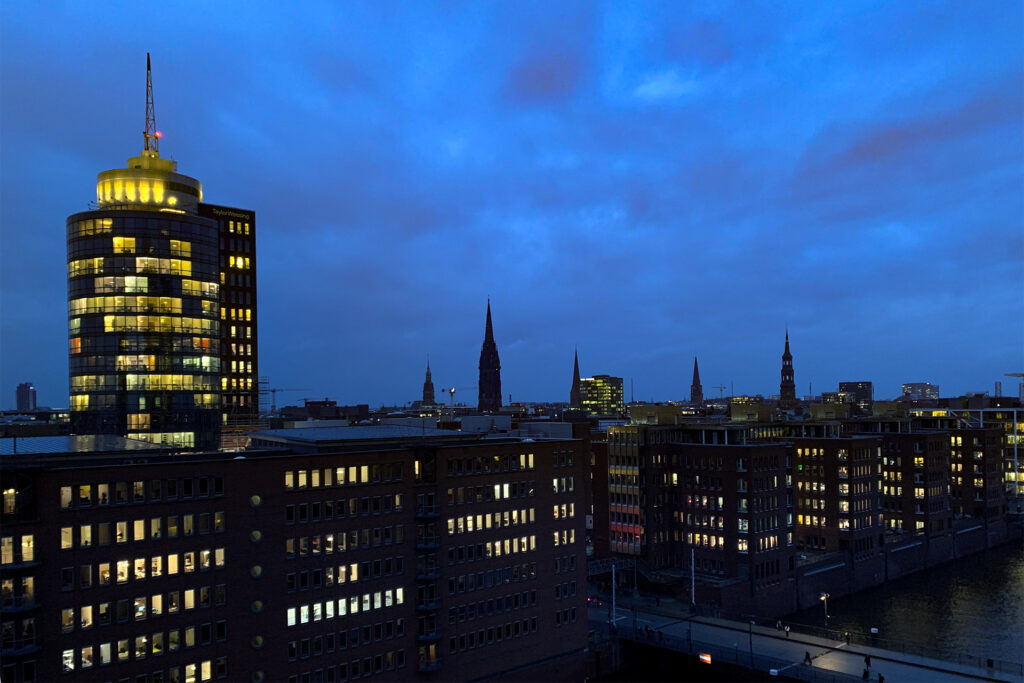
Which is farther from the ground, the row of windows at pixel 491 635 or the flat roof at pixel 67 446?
the flat roof at pixel 67 446

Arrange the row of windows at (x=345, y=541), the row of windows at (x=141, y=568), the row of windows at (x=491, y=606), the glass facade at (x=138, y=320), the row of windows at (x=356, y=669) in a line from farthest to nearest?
1. the glass facade at (x=138, y=320)
2. the row of windows at (x=491, y=606)
3. the row of windows at (x=345, y=541)
4. the row of windows at (x=356, y=669)
5. the row of windows at (x=141, y=568)

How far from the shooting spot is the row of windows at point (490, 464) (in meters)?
85.9

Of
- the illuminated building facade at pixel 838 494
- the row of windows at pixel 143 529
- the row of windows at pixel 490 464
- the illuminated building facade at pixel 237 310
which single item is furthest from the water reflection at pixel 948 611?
the illuminated building facade at pixel 237 310

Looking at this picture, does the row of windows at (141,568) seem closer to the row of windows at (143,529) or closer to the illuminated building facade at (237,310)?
the row of windows at (143,529)

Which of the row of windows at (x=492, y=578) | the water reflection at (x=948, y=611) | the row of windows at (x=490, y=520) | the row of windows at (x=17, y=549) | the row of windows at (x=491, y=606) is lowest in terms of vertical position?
the water reflection at (x=948, y=611)

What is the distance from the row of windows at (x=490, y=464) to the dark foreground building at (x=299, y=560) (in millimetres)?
219

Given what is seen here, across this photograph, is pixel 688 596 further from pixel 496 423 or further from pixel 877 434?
pixel 877 434

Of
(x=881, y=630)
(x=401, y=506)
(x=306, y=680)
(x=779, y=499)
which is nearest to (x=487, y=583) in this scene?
(x=401, y=506)

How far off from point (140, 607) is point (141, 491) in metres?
9.78

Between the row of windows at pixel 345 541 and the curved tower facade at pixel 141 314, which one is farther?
the curved tower facade at pixel 141 314

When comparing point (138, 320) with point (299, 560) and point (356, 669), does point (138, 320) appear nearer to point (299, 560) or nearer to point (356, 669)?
point (299, 560)

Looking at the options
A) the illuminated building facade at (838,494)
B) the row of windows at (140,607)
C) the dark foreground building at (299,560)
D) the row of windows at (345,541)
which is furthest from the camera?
the illuminated building facade at (838,494)

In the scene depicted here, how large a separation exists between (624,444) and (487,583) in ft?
176

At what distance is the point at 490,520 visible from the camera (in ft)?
289
